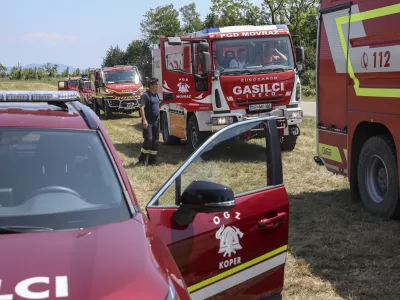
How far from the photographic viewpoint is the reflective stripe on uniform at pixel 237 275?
349 cm

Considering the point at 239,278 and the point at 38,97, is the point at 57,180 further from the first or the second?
the point at 239,278

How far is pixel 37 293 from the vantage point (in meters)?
2.14

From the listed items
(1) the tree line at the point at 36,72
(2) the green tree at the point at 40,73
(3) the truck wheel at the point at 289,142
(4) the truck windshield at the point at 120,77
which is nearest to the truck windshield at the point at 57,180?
(3) the truck wheel at the point at 289,142

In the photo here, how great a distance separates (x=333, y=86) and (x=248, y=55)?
14.4ft

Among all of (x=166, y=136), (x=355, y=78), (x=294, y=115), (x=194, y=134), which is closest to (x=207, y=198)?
(x=355, y=78)

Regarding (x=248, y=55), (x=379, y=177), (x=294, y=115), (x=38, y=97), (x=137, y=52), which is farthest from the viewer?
(x=137, y=52)

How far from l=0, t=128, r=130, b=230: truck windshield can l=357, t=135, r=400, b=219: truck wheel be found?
4.47 m

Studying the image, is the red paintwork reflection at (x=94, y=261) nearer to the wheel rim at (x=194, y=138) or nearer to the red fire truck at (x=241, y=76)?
the red fire truck at (x=241, y=76)

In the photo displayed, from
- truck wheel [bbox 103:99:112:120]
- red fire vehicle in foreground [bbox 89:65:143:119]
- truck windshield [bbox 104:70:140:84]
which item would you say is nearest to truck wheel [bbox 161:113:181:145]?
red fire vehicle in foreground [bbox 89:65:143:119]

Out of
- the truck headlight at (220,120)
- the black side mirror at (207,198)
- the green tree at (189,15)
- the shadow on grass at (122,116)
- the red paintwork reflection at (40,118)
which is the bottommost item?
the shadow on grass at (122,116)

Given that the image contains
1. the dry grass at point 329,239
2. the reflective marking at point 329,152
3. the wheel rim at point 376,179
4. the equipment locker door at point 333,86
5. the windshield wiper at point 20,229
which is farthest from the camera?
the reflective marking at point 329,152

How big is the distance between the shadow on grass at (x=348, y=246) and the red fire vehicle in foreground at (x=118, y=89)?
17.3m

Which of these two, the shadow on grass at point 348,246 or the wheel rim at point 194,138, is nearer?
the shadow on grass at point 348,246

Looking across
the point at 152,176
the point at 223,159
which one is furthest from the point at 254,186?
the point at 152,176
